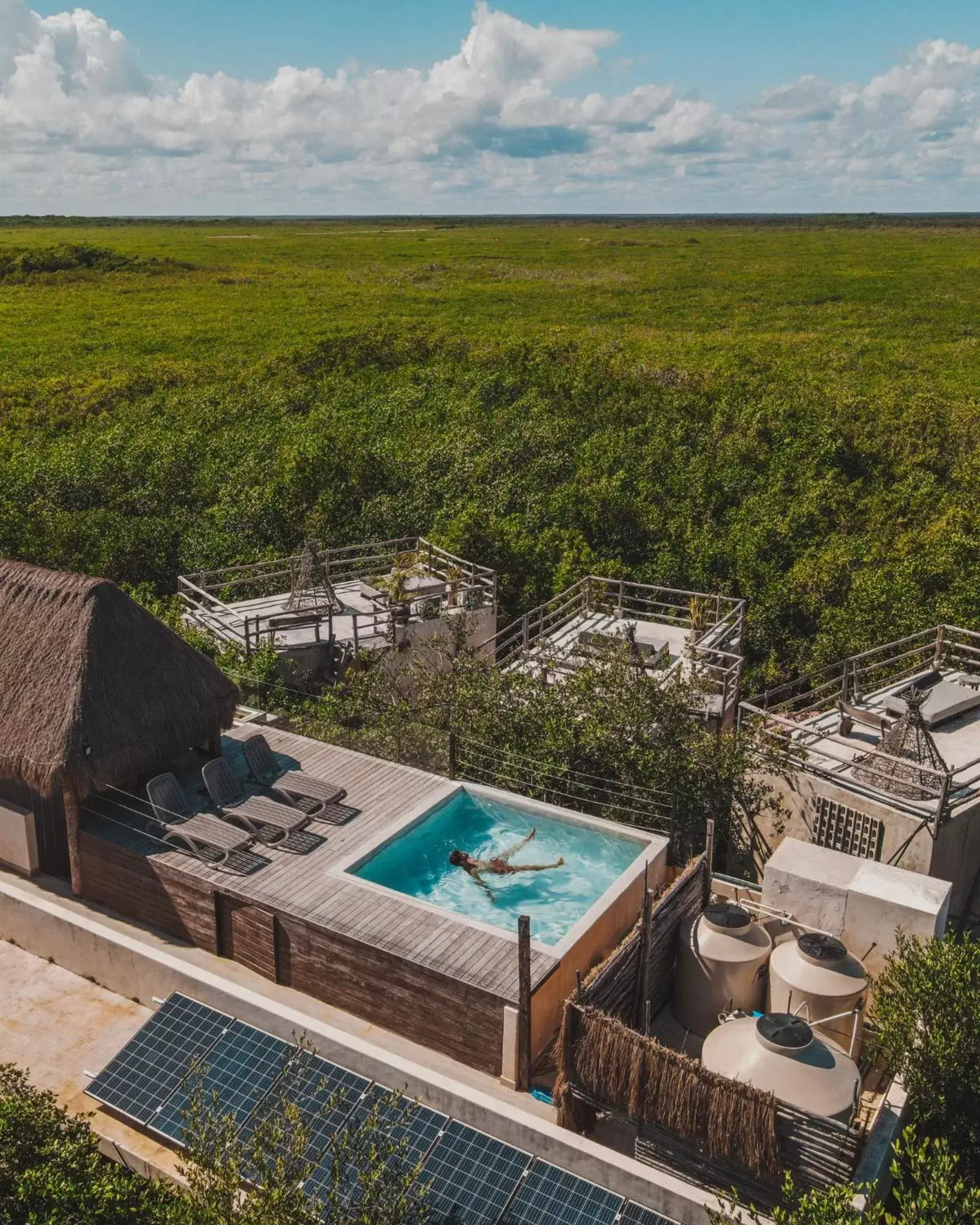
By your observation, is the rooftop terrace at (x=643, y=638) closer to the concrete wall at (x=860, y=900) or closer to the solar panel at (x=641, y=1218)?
the concrete wall at (x=860, y=900)

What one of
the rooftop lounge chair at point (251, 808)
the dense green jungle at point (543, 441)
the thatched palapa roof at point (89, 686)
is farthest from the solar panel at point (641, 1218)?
the dense green jungle at point (543, 441)

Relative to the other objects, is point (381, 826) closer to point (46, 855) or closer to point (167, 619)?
point (46, 855)

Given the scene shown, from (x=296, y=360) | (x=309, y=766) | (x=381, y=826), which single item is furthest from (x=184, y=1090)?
(x=296, y=360)

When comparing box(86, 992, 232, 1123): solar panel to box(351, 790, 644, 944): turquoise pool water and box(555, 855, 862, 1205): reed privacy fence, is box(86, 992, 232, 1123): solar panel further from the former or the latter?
box(555, 855, 862, 1205): reed privacy fence

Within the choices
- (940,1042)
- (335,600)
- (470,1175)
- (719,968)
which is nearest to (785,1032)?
(940,1042)

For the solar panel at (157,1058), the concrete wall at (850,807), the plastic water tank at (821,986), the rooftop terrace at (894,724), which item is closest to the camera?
the solar panel at (157,1058)

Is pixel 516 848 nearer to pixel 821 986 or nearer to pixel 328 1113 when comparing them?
pixel 821 986
